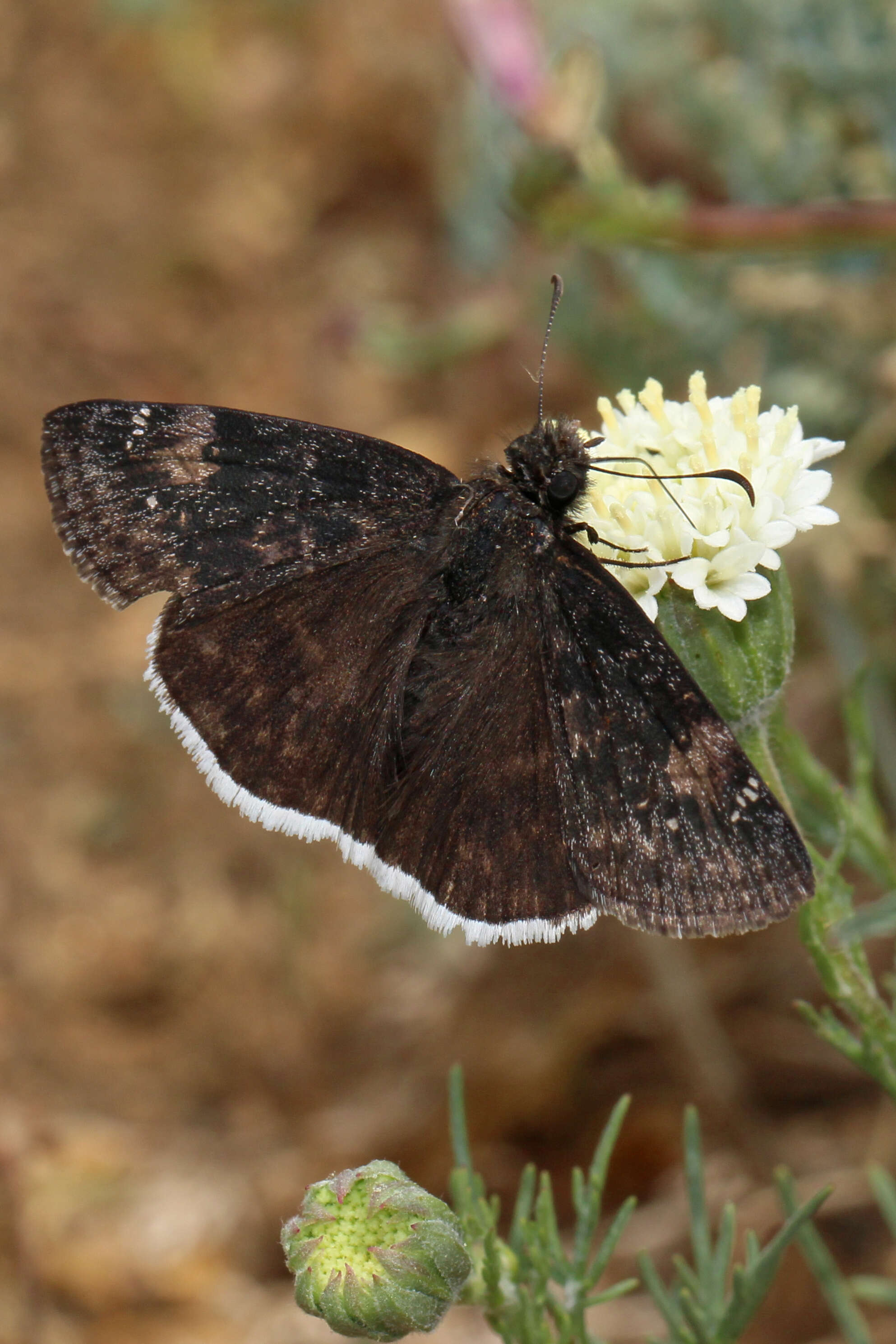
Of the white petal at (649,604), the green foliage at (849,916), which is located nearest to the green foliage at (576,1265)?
the green foliage at (849,916)

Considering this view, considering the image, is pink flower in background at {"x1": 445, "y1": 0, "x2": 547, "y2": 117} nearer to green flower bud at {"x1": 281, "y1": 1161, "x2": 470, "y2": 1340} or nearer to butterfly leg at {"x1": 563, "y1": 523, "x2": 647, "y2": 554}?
butterfly leg at {"x1": 563, "y1": 523, "x2": 647, "y2": 554}

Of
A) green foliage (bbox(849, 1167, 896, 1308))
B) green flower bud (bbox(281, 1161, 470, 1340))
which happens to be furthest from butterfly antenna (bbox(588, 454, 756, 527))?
green foliage (bbox(849, 1167, 896, 1308))

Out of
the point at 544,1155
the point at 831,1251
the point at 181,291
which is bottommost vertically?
the point at 831,1251

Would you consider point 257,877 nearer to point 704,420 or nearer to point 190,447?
point 190,447

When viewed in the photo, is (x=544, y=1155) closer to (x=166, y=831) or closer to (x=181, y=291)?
(x=166, y=831)

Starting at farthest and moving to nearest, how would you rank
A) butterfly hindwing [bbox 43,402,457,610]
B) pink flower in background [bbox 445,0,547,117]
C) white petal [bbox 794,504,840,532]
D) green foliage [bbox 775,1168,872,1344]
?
pink flower in background [bbox 445,0,547,117] < green foliage [bbox 775,1168,872,1344] < butterfly hindwing [bbox 43,402,457,610] < white petal [bbox 794,504,840,532]

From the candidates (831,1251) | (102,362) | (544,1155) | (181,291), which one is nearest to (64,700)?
(102,362)

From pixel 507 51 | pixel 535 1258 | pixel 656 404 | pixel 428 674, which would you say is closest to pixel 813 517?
pixel 656 404
